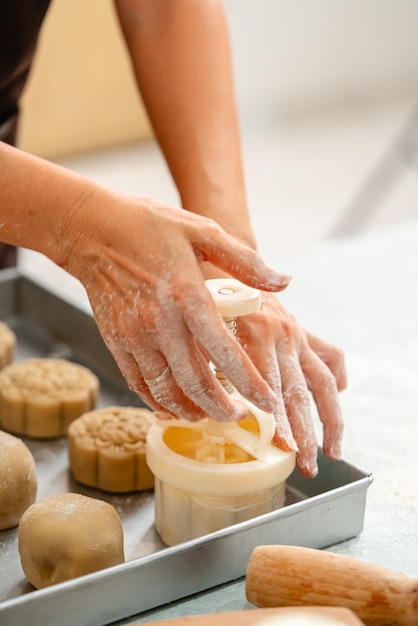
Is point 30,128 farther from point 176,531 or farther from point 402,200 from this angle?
point 176,531

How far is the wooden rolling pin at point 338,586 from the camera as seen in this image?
3.17 ft

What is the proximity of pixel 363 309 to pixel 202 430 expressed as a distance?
839 millimetres

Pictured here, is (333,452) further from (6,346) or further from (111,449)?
(6,346)

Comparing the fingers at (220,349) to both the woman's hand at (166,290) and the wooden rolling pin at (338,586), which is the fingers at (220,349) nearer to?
the woman's hand at (166,290)

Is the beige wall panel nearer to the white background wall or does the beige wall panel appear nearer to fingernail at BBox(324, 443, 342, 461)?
the white background wall

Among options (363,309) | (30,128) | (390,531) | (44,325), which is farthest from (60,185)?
(30,128)

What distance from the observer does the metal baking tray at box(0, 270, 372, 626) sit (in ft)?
3.20

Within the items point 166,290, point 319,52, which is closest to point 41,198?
point 166,290

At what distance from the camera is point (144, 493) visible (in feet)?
4.47

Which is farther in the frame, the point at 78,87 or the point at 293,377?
the point at 78,87

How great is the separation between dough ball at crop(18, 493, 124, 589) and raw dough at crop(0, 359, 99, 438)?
0.38 m

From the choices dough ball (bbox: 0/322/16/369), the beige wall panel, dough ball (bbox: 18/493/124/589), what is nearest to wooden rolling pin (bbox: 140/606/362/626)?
dough ball (bbox: 18/493/124/589)

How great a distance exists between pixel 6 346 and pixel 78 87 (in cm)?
318

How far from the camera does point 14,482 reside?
1.23 meters
